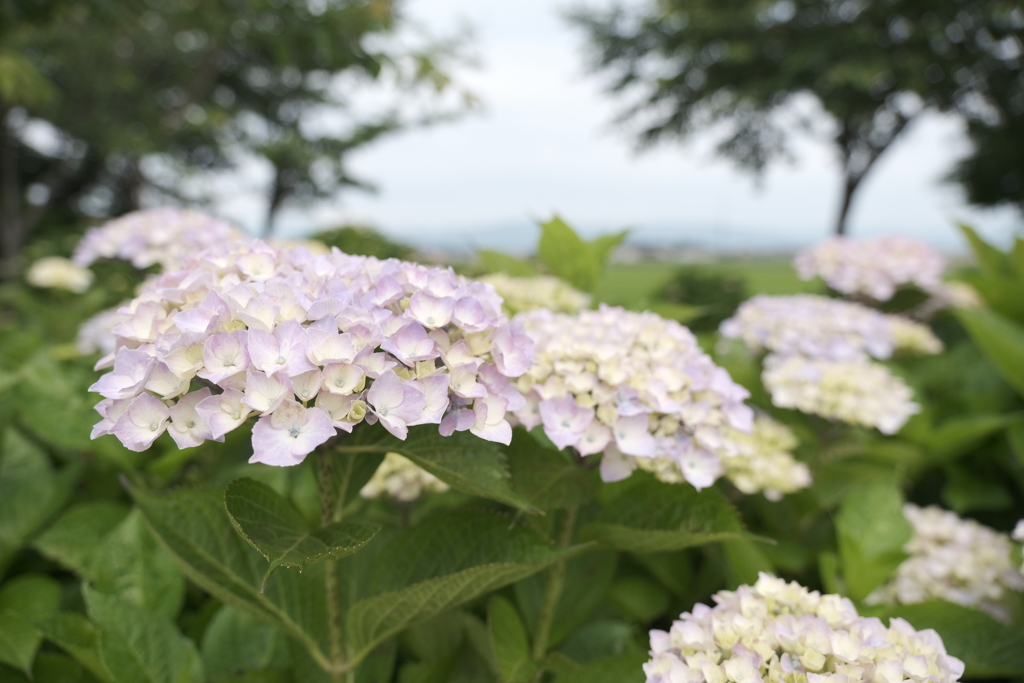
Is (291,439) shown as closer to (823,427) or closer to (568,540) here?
(568,540)

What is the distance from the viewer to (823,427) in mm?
2029

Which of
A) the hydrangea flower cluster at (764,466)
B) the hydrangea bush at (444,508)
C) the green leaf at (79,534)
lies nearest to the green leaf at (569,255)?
the hydrangea bush at (444,508)

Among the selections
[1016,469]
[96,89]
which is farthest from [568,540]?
[96,89]

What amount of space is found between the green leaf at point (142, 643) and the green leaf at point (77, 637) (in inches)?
2.3

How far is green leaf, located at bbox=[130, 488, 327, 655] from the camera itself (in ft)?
3.45

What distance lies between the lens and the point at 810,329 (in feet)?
7.17

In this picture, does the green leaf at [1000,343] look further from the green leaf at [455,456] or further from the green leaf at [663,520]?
the green leaf at [455,456]

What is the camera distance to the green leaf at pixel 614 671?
3.45 ft

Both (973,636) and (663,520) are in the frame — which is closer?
(663,520)

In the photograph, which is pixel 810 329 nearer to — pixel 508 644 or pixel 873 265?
pixel 873 265

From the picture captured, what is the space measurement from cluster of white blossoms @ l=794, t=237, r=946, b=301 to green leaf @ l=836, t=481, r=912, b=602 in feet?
4.80

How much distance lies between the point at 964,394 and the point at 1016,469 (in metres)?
0.44

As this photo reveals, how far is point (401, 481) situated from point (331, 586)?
399 millimetres

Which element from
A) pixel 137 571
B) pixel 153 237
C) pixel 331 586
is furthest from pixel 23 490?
pixel 331 586
